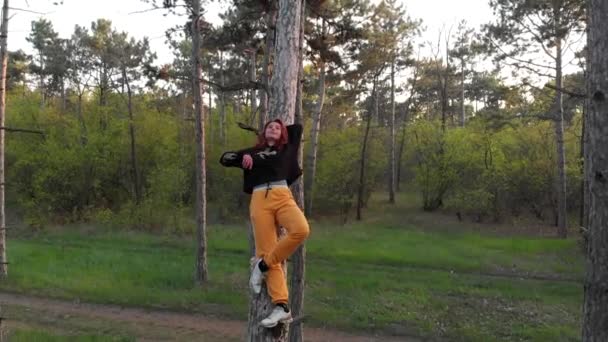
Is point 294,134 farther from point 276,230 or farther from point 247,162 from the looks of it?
point 276,230

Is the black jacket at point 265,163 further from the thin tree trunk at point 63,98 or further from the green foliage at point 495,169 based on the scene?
the thin tree trunk at point 63,98

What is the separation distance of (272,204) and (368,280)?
10.2 m

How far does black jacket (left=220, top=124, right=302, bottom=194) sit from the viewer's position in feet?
16.0

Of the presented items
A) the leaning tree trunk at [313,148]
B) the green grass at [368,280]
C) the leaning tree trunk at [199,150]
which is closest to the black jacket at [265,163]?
the green grass at [368,280]

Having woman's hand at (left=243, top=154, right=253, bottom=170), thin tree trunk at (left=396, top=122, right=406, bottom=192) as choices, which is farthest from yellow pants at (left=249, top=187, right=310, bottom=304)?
thin tree trunk at (left=396, top=122, right=406, bottom=192)

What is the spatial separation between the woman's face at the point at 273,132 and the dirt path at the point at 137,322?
6.87 meters

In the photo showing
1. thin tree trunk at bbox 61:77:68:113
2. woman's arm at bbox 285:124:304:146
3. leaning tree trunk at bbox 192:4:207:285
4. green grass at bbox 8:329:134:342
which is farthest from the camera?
thin tree trunk at bbox 61:77:68:113

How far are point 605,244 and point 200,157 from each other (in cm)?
1066

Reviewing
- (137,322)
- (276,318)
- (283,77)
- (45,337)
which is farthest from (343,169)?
(276,318)

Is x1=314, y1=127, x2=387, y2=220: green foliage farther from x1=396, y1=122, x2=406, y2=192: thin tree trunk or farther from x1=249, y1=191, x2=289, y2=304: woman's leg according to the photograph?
x1=249, y1=191, x2=289, y2=304: woman's leg

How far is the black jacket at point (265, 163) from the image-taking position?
4867 millimetres

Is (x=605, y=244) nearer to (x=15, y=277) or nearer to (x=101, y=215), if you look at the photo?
(x=15, y=277)

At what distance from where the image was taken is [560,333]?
35.6 feet

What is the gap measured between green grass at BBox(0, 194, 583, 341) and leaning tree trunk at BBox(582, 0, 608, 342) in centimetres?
653
